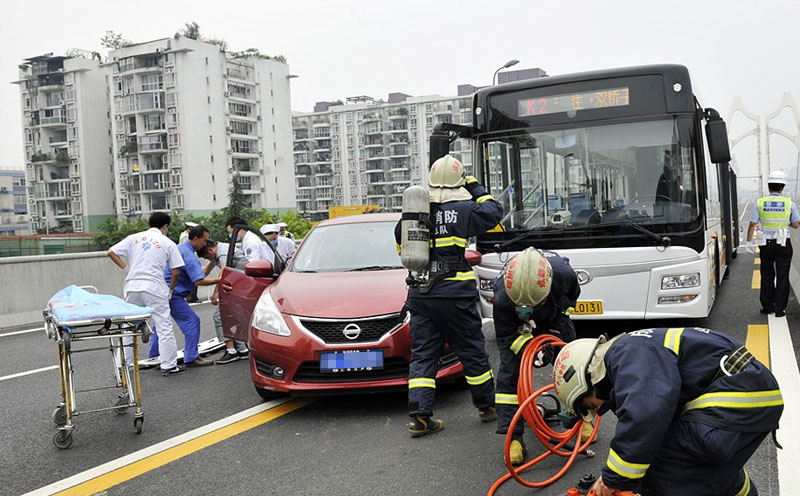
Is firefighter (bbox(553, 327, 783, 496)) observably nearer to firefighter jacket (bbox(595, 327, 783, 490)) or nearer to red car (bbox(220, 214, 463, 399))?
firefighter jacket (bbox(595, 327, 783, 490))

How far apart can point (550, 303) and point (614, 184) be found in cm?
374

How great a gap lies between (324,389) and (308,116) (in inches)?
5336

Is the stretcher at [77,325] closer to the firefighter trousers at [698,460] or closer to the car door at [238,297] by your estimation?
the car door at [238,297]

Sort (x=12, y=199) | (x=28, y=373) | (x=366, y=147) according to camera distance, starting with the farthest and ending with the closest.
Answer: (x=12, y=199) → (x=366, y=147) → (x=28, y=373)

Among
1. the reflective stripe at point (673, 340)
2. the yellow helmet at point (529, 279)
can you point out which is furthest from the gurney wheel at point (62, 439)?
the reflective stripe at point (673, 340)

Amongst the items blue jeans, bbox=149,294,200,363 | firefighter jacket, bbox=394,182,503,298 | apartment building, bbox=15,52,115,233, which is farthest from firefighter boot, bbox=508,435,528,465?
apartment building, bbox=15,52,115,233

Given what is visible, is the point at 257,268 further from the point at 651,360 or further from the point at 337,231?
the point at 651,360

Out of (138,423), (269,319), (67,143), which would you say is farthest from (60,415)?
(67,143)

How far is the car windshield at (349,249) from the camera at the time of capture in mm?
7156

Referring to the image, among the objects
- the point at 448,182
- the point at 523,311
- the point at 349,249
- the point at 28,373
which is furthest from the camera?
the point at 28,373

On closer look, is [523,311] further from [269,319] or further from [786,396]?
[786,396]

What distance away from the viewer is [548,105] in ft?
28.7

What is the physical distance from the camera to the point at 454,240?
17.7 ft

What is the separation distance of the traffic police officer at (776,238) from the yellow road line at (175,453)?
6.51m
